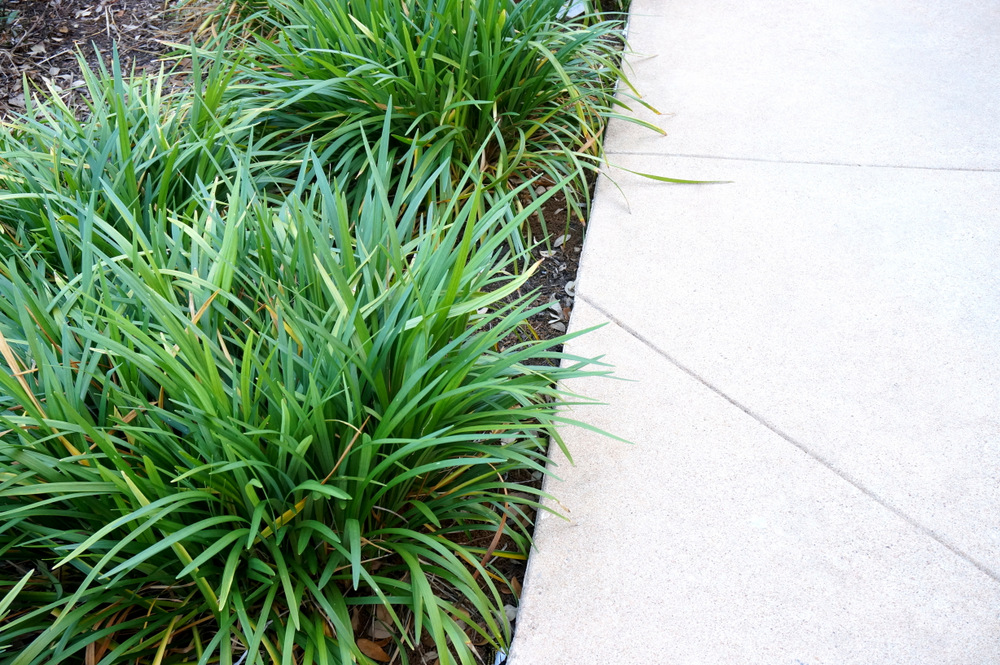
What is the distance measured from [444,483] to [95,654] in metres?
0.79

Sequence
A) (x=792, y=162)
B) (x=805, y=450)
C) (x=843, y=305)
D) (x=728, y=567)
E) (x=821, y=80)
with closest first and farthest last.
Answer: (x=728, y=567) < (x=805, y=450) < (x=843, y=305) < (x=792, y=162) < (x=821, y=80)

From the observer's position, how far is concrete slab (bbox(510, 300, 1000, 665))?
1.70 m

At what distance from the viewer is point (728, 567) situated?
183 centimetres

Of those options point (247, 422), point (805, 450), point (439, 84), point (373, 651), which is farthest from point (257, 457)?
point (439, 84)

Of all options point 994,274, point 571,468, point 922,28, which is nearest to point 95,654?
point 571,468

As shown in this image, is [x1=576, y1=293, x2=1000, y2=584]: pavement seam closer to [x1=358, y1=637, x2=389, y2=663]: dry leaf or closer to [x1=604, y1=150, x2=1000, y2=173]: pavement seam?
[x1=604, y1=150, x2=1000, y2=173]: pavement seam

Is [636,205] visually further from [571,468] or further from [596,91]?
[571,468]

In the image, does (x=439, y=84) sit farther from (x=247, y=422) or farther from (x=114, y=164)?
(x=247, y=422)

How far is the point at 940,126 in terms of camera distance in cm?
308

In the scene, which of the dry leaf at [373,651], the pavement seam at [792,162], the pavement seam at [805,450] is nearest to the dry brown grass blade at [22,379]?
the dry leaf at [373,651]

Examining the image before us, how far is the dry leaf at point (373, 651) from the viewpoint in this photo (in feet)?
5.64

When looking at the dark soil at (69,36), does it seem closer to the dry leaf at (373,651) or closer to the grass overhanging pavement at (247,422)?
the grass overhanging pavement at (247,422)

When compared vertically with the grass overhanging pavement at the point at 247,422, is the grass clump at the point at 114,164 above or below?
above

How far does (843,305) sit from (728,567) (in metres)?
1.04
